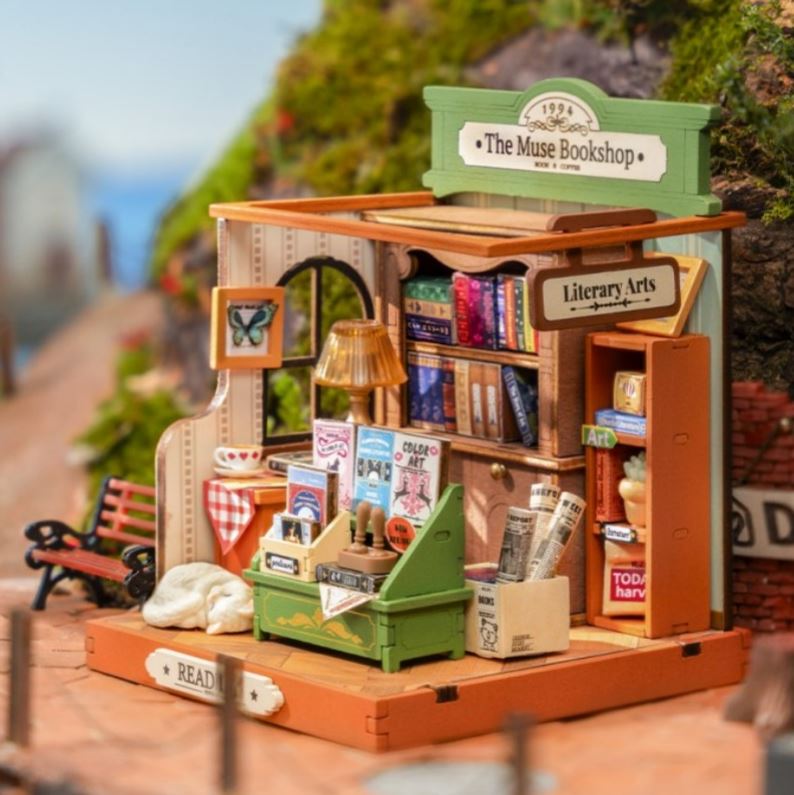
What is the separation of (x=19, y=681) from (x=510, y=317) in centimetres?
358

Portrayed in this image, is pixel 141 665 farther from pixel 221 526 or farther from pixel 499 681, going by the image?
pixel 499 681

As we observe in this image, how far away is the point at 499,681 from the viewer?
11.1 meters

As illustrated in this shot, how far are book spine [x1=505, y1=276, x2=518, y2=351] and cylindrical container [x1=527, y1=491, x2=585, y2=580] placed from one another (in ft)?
3.58

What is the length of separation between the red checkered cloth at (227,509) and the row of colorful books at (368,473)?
38cm

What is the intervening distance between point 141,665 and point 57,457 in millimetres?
11056

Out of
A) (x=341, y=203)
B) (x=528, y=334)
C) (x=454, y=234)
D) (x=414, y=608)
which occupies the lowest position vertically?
(x=414, y=608)

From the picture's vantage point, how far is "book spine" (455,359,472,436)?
12.4 metres

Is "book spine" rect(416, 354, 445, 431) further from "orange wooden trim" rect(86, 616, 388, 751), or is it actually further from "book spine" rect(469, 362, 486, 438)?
"orange wooden trim" rect(86, 616, 388, 751)

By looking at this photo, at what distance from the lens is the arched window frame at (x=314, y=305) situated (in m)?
12.9

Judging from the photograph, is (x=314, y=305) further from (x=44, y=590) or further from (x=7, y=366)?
(x=7, y=366)

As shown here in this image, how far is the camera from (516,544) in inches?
450

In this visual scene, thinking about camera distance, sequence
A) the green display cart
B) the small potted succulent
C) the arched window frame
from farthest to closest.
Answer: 1. the arched window frame
2. the small potted succulent
3. the green display cart

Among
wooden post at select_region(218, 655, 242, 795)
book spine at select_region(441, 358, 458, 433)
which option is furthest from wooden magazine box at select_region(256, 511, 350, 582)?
wooden post at select_region(218, 655, 242, 795)

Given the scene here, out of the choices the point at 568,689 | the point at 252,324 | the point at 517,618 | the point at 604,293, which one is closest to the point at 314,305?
the point at 252,324
